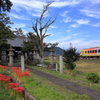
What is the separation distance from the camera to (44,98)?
168 inches

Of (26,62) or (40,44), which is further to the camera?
(26,62)

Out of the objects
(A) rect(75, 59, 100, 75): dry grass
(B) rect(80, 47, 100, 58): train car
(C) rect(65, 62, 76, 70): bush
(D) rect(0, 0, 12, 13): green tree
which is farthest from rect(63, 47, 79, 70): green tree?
(B) rect(80, 47, 100, 58): train car

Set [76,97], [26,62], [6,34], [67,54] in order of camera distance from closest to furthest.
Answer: [76,97], [67,54], [6,34], [26,62]

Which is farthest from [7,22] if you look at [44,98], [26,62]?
[44,98]

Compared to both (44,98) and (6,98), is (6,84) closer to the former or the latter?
(6,98)

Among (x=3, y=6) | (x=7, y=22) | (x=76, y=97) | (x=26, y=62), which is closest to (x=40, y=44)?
(x=26, y=62)

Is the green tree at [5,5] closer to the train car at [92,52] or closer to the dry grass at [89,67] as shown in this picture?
the dry grass at [89,67]

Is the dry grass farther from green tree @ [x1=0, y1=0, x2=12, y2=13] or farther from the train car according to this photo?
green tree @ [x1=0, y1=0, x2=12, y2=13]

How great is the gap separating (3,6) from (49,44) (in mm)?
9731

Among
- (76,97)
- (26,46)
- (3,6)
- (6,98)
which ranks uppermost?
(3,6)

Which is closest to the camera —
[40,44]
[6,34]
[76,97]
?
[76,97]

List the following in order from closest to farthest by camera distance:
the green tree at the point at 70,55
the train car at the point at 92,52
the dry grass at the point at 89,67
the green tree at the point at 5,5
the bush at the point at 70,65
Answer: the green tree at the point at 70,55 → the bush at the point at 70,65 → the dry grass at the point at 89,67 → the green tree at the point at 5,5 → the train car at the point at 92,52

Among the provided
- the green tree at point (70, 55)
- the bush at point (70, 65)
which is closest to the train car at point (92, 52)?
the bush at point (70, 65)

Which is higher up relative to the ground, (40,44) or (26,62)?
(40,44)
